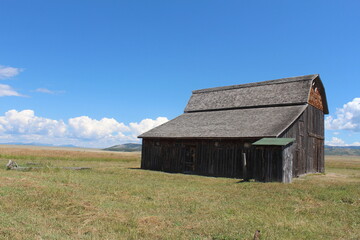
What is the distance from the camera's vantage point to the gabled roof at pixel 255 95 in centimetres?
2430

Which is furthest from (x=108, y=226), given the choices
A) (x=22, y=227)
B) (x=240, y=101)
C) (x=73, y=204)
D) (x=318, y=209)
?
(x=240, y=101)

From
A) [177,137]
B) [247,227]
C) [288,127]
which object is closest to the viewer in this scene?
[247,227]

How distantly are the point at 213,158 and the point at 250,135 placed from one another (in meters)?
3.70

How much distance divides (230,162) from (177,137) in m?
4.89

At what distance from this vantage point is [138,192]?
1255 centimetres

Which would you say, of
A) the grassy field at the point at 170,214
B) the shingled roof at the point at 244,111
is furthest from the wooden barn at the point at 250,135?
the grassy field at the point at 170,214

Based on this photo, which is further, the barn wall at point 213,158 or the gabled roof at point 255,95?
the gabled roof at point 255,95

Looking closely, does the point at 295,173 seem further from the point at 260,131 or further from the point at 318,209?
the point at 318,209

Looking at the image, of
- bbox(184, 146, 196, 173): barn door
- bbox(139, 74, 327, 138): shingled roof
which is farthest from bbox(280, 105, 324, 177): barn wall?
bbox(184, 146, 196, 173): barn door

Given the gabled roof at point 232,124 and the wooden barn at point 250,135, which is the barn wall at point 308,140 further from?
the gabled roof at point 232,124

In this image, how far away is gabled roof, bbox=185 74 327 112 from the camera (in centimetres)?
2430

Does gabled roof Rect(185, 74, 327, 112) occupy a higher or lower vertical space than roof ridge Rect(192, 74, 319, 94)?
lower

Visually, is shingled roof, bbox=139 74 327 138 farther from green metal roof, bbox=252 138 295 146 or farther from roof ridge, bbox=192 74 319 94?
green metal roof, bbox=252 138 295 146

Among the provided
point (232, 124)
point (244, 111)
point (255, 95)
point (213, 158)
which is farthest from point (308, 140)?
point (213, 158)
